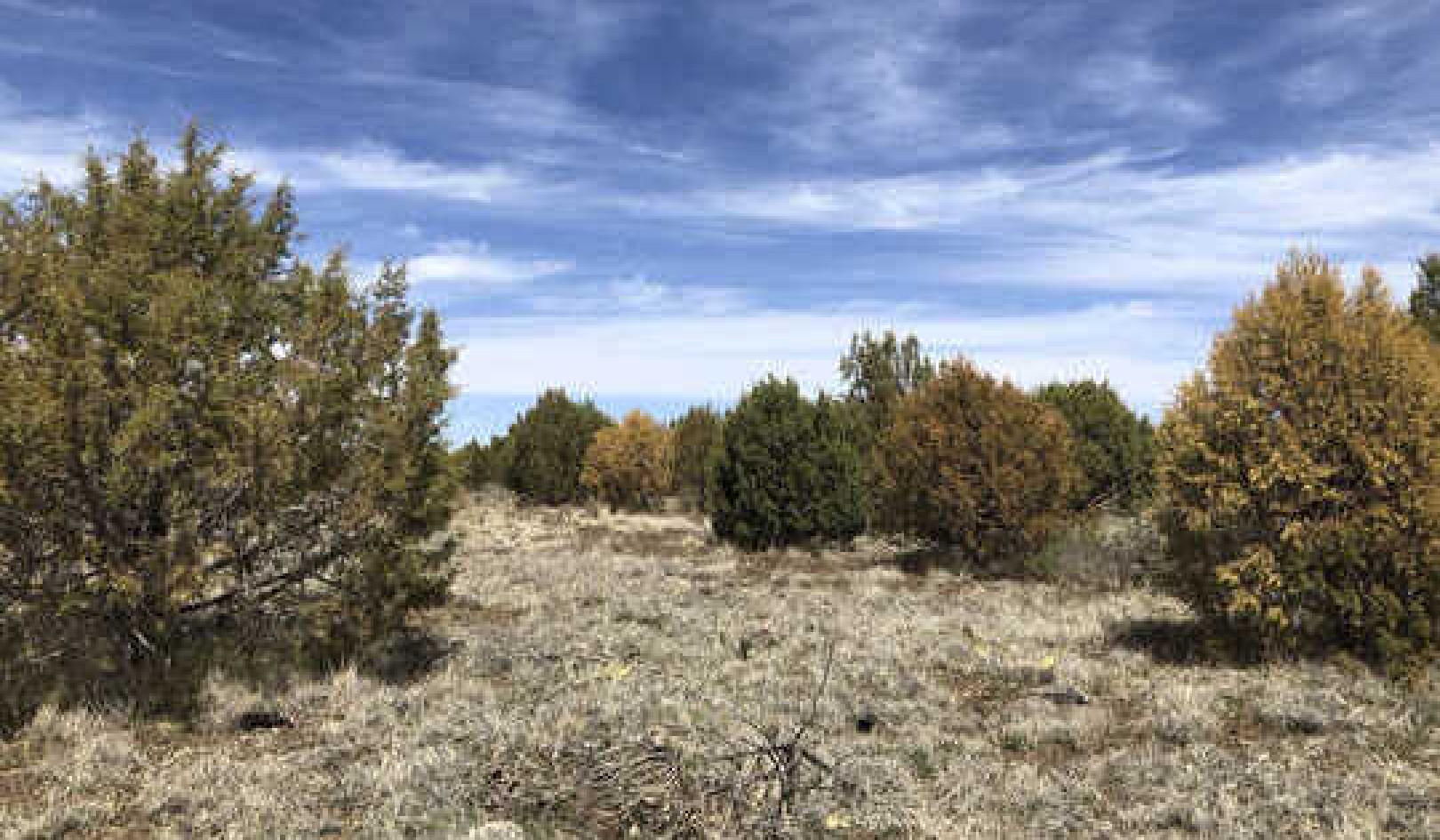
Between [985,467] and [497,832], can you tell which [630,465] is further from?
A: [497,832]

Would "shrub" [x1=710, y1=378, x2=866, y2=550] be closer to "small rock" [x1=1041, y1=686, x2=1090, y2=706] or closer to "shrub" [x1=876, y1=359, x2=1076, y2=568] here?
"shrub" [x1=876, y1=359, x2=1076, y2=568]

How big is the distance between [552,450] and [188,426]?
29326 mm

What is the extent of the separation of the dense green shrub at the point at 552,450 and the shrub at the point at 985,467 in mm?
21908

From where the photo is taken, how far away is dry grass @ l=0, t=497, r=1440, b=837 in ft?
16.3

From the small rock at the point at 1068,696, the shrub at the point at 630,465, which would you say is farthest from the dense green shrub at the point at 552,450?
the small rock at the point at 1068,696

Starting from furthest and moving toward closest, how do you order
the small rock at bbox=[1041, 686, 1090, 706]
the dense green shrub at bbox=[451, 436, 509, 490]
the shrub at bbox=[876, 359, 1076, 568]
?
1. the dense green shrub at bbox=[451, 436, 509, 490]
2. the shrub at bbox=[876, 359, 1076, 568]
3. the small rock at bbox=[1041, 686, 1090, 706]

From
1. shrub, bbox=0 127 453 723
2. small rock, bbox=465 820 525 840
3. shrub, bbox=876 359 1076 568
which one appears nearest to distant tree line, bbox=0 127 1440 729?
shrub, bbox=0 127 453 723

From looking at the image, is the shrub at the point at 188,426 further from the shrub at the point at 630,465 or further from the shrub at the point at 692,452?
the shrub at the point at 692,452

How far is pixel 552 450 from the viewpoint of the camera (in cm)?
3606

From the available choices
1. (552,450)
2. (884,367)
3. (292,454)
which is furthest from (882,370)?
(292,454)

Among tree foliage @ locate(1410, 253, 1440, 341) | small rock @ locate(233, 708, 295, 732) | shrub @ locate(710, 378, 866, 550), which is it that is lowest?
small rock @ locate(233, 708, 295, 732)

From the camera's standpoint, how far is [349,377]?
7328 mm

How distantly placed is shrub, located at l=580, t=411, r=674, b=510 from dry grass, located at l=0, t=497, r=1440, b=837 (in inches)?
913

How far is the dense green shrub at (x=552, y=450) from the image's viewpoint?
118 ft
